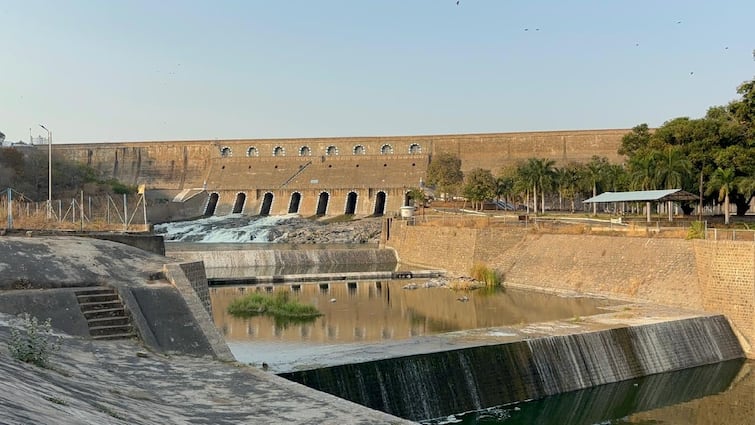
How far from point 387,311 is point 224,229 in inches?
1247

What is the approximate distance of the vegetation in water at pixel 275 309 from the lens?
22391 mm

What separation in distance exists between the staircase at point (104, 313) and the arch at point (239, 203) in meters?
54.8

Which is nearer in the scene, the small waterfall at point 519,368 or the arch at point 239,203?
the small waterfall at point 519,368

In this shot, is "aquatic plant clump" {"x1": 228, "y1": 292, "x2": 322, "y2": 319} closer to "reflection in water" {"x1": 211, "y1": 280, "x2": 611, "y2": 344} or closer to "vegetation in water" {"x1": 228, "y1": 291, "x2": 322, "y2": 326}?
"vegetation in water" {"x1": 228, "y1": 291, "x2": 322, "y2": 326}

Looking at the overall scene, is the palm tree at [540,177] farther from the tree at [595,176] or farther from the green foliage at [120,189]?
the green foliage at [120,189]

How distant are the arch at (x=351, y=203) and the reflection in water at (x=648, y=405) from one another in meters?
46.8

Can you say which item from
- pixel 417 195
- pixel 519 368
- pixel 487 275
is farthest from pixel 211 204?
pixel 519 368

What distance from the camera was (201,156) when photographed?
7338 cm

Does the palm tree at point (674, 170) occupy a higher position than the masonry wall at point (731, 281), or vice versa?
the palm tree at point (674, 170)

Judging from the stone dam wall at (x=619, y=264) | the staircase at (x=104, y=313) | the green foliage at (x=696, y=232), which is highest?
the green foliage at (x=696, y=232)

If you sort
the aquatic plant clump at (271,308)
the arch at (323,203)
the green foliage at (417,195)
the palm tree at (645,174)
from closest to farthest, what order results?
the aquatic plant clump at (271,308), the palm tree at (645,174), the green foliage at (417,195), the arch at (323,203)

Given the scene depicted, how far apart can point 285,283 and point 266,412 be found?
76.9 ft

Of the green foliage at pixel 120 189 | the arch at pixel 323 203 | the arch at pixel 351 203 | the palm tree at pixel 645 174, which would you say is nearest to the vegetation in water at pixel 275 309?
the palm tree at pixel 645 174

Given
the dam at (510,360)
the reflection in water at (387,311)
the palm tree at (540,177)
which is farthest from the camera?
the palm tree at (540,177)
